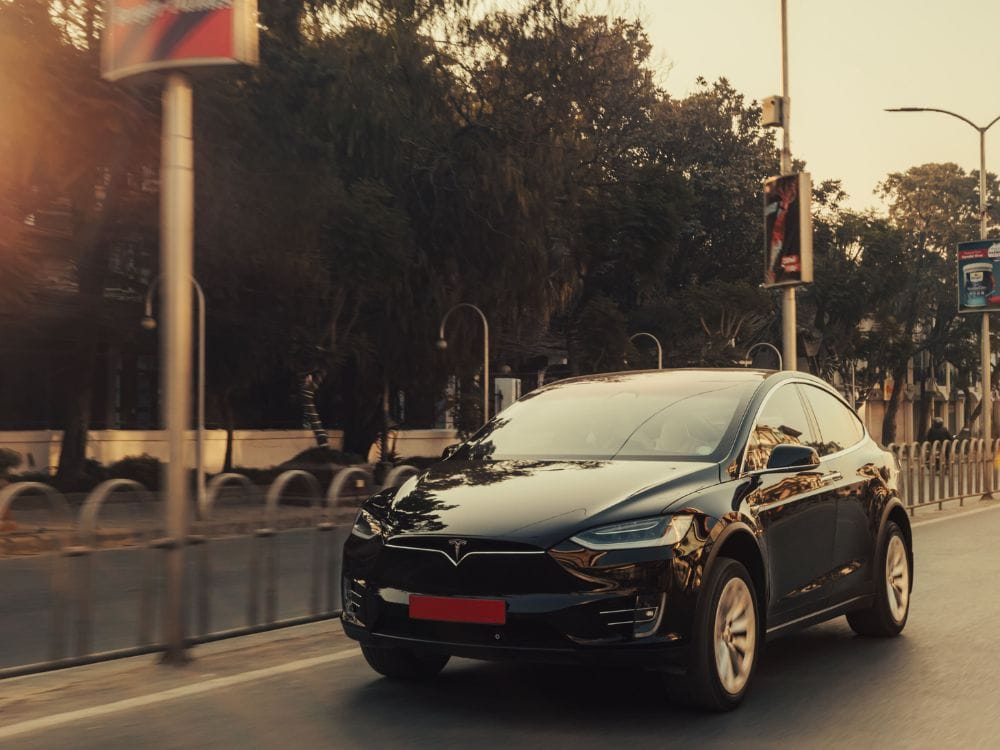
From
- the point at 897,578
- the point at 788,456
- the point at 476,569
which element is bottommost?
the point at 897,578

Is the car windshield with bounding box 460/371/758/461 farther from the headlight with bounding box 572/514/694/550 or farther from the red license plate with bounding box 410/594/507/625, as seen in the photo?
the red license plate with bounding box 410/594/507/625

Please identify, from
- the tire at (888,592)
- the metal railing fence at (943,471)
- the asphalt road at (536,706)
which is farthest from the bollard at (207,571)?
the metal railing fence at (943,471)

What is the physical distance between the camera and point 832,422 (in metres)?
8.23

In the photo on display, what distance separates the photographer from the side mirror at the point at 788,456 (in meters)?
6.79

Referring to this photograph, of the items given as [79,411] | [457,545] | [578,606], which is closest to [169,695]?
[457,545]

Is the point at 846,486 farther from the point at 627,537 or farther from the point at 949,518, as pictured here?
the point at 949,518

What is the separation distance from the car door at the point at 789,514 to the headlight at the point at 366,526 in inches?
68.1

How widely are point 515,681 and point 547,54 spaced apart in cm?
2738

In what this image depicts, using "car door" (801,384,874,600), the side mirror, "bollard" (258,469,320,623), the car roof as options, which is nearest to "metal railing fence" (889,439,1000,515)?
"car door" (801,384,874,600)

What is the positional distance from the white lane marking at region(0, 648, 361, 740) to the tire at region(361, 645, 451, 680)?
2.24 ft

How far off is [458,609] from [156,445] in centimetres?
2852

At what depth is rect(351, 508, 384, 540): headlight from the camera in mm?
6367

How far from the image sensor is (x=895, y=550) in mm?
8461

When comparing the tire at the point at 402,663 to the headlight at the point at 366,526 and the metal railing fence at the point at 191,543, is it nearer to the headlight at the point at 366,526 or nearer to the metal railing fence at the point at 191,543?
the headlight at the point at 366,526
